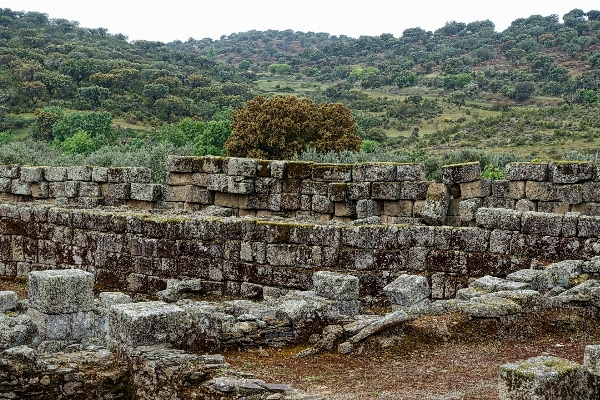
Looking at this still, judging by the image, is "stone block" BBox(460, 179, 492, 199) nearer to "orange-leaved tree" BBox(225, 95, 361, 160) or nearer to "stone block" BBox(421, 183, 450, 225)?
"stone block" BBox(421, 183, 450, 225)

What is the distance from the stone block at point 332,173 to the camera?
707 inches

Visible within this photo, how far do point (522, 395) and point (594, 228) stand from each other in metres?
7.81

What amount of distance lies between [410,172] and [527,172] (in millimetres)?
2695

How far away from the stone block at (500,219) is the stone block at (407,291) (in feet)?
6.72

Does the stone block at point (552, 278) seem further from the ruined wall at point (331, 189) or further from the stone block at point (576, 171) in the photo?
the stone block at point (576, 171)

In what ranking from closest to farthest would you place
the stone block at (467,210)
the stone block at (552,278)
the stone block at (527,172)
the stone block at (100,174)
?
the stone block at (552,278) → the stone block at (467,210) → the stone block at (527,172) → the stone block at (100,174)

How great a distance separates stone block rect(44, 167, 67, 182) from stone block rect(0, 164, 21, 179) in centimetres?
117

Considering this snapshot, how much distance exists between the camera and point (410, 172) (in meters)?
17.3

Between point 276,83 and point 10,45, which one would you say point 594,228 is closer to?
point 10,45

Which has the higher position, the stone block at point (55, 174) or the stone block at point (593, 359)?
the stone block at point (55, 174)

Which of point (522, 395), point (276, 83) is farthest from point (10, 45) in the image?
point (522, 395)

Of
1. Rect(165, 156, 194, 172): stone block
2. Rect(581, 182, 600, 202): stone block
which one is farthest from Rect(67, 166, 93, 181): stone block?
Rect(581, 182, 600, 202): stone block

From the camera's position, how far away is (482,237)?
1402cm

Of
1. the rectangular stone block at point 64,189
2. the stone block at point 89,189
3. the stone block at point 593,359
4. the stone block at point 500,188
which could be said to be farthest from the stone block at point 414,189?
the stone block at point 593,359
